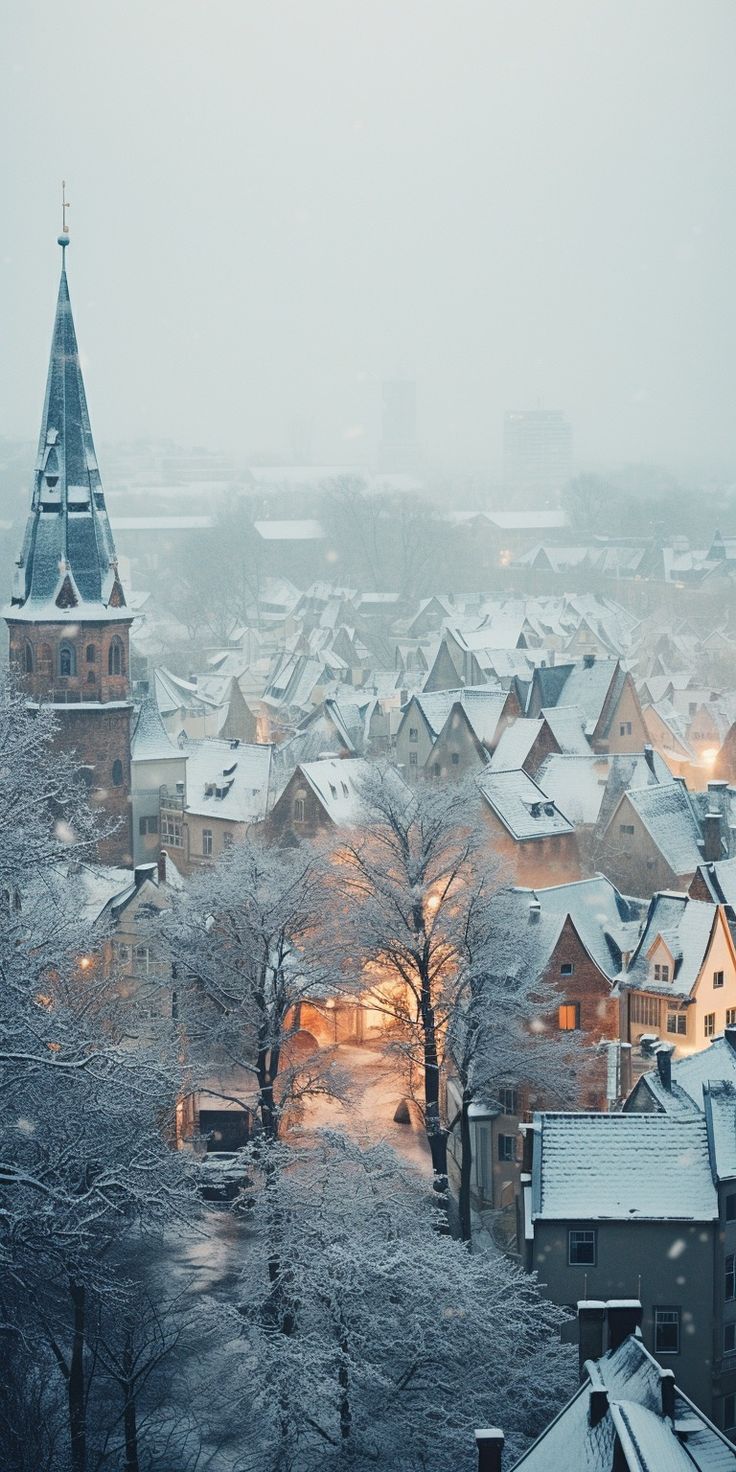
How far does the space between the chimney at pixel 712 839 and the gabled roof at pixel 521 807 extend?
5991 mm

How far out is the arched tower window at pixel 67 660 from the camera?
2213 inches

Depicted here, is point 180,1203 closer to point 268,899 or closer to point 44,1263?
point 44,1263

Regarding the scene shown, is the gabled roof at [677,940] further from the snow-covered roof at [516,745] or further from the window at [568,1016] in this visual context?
the snow-covered roof at [516,745]

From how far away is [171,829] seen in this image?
63094 millimetres

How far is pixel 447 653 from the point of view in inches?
3497

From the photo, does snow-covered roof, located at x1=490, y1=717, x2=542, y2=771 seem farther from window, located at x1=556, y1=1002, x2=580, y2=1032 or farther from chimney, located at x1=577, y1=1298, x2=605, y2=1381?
chimney, located at x1=577, y1=1298, x2=605, y2=1381

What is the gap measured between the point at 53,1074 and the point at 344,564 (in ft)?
507

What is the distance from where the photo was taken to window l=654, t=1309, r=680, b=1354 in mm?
32438

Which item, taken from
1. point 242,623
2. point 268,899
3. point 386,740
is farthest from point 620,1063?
point 242,623

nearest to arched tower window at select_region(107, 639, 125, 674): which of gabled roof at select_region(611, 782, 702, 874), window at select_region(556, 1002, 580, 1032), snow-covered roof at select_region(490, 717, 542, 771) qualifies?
snow-covered roof at select_region(490, 717, 542, 771)

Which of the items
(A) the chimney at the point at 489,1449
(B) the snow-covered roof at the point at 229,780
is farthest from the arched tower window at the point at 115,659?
(A) the chimney at the point at 489,1449

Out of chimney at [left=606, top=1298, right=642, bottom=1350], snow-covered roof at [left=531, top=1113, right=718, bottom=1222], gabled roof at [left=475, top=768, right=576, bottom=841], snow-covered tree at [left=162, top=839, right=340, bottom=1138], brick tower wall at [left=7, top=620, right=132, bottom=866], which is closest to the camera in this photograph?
chimney at [left=606, top=1298, right=642, bottom=1350]

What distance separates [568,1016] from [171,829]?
76.1 ft

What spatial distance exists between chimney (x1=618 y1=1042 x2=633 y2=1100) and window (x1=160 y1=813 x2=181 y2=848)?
24.2m
